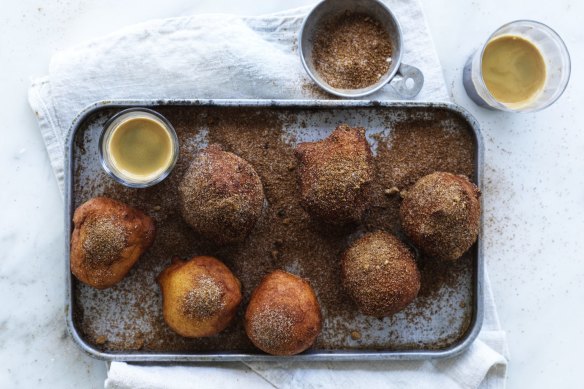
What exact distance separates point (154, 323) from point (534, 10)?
211 cm

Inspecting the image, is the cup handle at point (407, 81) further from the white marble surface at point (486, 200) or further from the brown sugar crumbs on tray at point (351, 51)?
the white marble surface at point (486, 200)

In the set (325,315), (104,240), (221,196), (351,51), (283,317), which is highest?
(351,51)

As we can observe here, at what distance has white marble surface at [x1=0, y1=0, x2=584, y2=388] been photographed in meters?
2.46

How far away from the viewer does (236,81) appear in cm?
241

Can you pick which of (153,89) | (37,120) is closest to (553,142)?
(153,89)

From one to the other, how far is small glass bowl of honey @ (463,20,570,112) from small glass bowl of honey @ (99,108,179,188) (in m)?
1.29

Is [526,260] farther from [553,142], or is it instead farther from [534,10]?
[534,10]

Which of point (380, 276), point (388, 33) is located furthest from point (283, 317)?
point (388, 33)

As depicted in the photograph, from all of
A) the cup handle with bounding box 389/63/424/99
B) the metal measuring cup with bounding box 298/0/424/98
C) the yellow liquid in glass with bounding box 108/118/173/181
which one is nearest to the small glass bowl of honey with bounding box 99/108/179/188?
the yellow liquid in glass with bounding box 108/118/173/181

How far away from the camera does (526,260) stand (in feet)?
8.26

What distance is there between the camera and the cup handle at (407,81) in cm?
Result: 236

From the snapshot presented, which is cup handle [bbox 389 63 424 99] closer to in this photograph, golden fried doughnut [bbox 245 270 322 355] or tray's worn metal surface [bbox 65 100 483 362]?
tray's worn metal surface [bbox 65 100 483 362]

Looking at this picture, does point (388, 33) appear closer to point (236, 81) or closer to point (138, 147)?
point (236, 81)

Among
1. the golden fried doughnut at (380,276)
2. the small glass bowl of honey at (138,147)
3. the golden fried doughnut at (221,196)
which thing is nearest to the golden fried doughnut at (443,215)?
the golden fried doughnut at (380,276)
